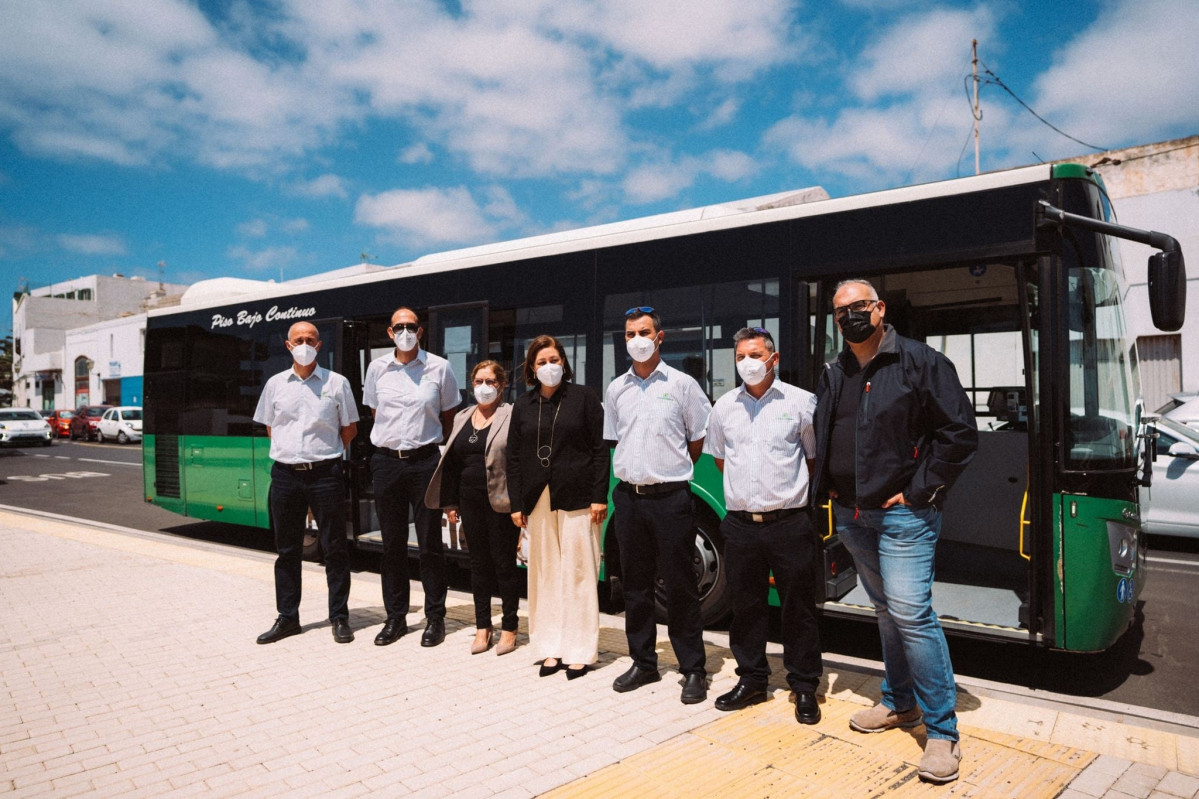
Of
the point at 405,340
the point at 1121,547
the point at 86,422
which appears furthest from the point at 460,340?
the point at 86,422

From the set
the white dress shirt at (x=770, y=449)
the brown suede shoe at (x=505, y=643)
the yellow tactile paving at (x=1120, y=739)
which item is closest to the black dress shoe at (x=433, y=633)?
the brown suede shoe at (x=505, y=643)

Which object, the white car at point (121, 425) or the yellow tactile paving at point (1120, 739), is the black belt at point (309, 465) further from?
the white car at point (121, 425)

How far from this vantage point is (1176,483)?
359 inches

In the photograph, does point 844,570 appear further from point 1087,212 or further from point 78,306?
point 78,306

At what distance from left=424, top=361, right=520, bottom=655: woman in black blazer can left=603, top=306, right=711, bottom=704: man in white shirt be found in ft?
3.05

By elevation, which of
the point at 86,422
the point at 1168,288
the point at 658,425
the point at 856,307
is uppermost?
the point at 1168,288

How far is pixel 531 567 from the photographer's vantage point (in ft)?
16.7

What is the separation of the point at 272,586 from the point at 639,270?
4.57m

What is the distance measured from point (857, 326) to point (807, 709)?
1952 mm

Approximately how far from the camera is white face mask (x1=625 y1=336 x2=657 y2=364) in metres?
4.49

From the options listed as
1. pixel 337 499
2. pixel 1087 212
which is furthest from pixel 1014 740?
pixel 337 499

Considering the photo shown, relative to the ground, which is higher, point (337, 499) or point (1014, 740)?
point (337, 499)

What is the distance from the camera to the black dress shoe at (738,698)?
4.23 m

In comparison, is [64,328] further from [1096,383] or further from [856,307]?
[1096,383]
